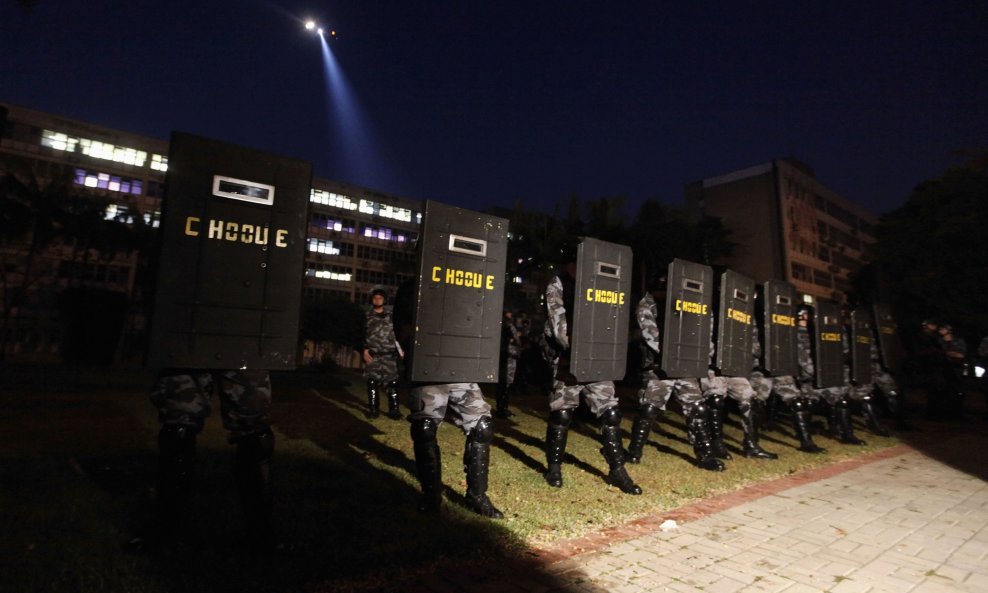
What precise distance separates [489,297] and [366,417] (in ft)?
15.3

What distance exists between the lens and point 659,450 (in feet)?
23.0

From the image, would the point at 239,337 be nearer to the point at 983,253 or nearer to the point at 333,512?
the point at 333,512

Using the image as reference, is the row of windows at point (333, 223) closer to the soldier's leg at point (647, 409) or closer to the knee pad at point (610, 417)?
the soldier's leg at point (647, 409)

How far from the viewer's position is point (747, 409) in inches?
274

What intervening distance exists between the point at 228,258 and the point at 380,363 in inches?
210

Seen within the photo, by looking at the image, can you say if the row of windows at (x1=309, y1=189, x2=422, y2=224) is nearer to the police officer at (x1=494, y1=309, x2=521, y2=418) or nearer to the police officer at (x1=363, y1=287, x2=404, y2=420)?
the police officer at (x1=494, y1=309, x2=521, y2=418)

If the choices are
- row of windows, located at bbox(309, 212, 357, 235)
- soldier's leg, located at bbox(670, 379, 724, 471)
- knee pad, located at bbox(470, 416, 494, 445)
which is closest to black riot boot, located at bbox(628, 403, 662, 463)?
soldier's leg, located at bbox(670, 379, 724, 471)

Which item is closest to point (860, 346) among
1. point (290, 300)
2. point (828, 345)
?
point (828, 345)

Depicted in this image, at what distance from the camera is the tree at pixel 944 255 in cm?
1513

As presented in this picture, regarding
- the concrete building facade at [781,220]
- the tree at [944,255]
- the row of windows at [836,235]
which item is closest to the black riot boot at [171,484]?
the tree at [944,255]

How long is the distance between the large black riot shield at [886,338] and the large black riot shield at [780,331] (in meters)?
3.40

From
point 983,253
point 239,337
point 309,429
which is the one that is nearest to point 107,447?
point 309,429

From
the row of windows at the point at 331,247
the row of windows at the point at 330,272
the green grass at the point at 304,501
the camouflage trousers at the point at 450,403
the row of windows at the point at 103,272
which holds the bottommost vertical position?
the green grass at the point at 304,501

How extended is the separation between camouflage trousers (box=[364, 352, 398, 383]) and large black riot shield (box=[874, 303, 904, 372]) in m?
9.19
